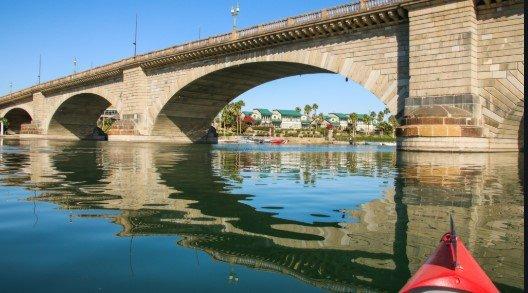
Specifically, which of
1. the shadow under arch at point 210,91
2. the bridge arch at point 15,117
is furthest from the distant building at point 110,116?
the shadow under arch at point 210,91

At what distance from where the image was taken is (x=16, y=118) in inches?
3310

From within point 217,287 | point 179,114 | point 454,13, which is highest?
point 454,13

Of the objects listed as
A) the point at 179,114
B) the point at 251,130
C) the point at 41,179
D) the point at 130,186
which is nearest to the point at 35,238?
the point at 130,186

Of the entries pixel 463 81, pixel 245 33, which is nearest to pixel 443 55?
pixel 463 81

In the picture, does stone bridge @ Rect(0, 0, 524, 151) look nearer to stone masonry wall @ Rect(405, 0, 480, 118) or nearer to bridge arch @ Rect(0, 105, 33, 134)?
stone masonry wall @ Rect(405, 0, 480, 118)

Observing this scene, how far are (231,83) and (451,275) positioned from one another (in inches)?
1547

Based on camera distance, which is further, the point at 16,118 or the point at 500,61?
the point at 16,118

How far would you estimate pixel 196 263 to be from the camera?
3.71m

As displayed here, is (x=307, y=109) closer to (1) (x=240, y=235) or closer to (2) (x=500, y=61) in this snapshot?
(2) (x=500, y=61)

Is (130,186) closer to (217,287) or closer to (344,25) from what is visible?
(217,287)

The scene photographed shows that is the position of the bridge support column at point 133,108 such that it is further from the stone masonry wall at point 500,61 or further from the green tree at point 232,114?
the green tree at point 232,114

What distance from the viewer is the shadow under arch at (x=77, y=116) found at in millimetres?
58781

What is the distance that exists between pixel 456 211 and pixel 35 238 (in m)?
5.55

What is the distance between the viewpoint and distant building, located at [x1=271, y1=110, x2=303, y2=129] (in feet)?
402
